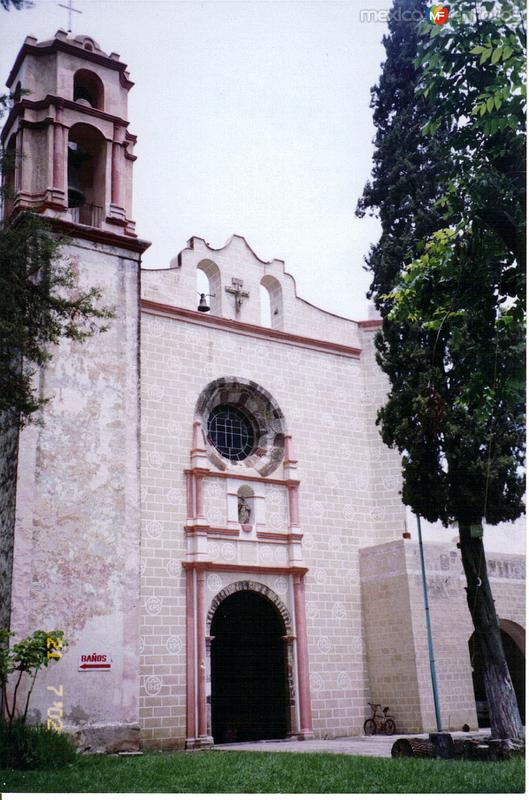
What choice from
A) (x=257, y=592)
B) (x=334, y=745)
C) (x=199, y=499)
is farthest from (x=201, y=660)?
(x=199, y=499)

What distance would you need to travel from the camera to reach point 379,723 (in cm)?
1371

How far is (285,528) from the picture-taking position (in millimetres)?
14305

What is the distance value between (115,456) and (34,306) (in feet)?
9.01

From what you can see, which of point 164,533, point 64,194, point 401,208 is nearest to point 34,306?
point 64,194

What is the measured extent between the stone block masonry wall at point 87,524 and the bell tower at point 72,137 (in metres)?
0.92

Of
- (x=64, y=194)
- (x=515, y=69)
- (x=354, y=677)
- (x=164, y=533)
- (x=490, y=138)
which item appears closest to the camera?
(x=515, y=69)

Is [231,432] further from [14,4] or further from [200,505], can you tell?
[14,4]

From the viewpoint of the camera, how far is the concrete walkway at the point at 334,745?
10504 millimetres

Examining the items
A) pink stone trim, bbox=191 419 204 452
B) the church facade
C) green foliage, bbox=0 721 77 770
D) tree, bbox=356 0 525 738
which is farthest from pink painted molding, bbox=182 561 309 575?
green foliage, bbox=0 721 77 770

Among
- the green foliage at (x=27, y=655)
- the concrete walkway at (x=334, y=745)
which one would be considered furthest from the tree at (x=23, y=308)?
the concrete walkway at (x=334, y=745)

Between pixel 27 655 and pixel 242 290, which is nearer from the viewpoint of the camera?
pixel 27 655

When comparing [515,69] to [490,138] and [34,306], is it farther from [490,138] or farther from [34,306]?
[34,306]

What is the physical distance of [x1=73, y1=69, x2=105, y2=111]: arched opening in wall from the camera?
12922 mm

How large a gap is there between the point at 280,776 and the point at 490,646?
4071 millimetres
